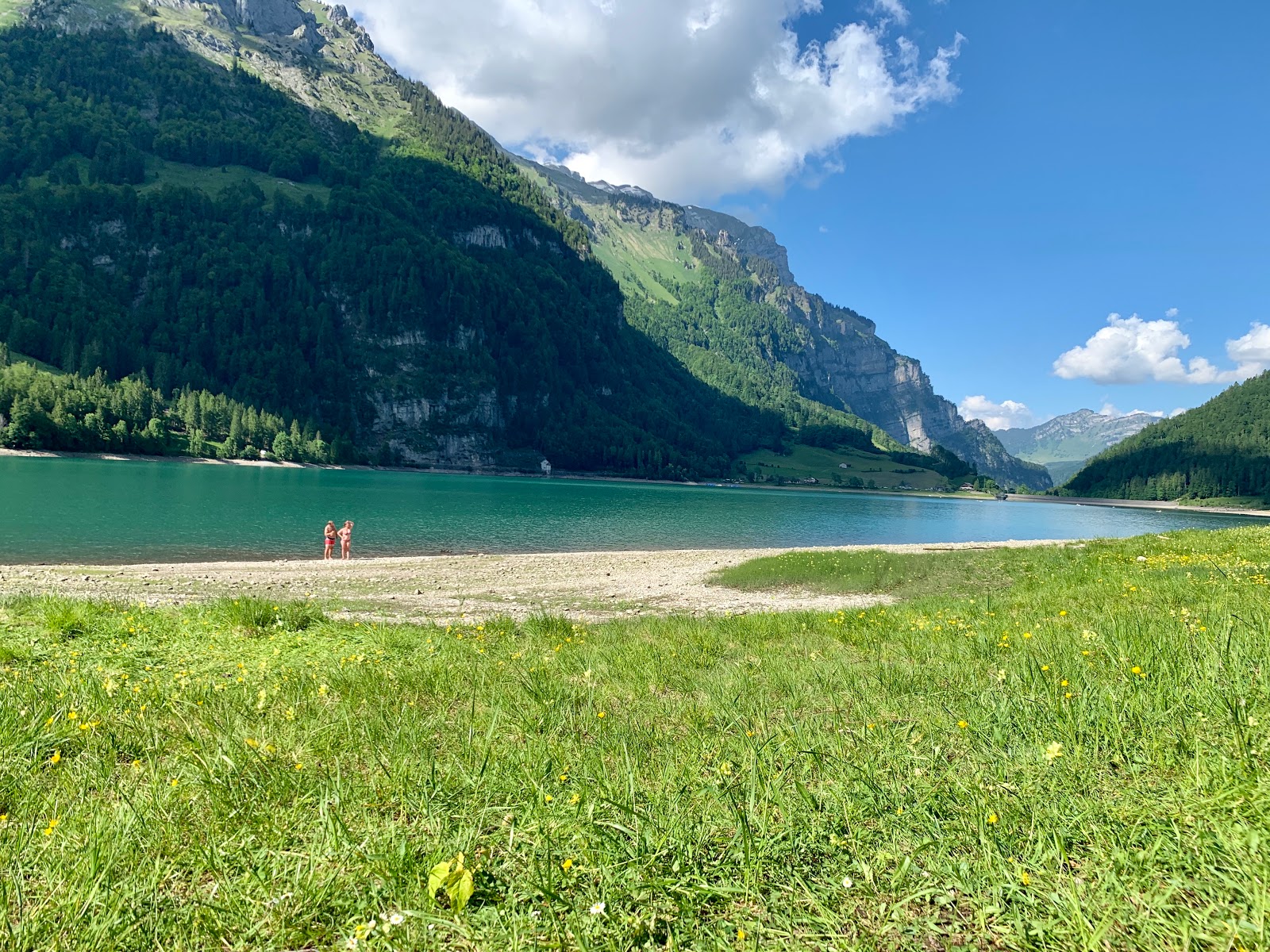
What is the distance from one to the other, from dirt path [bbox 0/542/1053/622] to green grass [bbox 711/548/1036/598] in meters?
1.74

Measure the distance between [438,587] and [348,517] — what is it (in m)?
40.1

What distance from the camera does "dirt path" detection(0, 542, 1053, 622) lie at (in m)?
21.2

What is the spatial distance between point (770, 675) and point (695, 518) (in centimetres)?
7597

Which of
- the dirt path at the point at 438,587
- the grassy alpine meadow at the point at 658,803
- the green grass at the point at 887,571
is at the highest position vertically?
the grassy alpine meadow at the point at 658,803

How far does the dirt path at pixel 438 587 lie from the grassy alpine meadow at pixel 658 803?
12.1 meters

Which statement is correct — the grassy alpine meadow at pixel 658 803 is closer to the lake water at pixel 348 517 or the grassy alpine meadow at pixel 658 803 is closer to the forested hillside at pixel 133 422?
the lake water at pixel 348 517

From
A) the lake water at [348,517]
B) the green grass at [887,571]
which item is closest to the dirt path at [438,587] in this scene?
the green grass at [887,571]

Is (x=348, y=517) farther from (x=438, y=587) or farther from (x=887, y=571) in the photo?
(x=887, y=571)

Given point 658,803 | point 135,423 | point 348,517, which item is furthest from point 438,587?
point 135,423

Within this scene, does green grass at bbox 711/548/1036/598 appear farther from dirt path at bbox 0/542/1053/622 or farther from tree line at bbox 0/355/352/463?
tree line at bbox 0/355/352/463

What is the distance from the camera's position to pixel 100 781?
169 inches

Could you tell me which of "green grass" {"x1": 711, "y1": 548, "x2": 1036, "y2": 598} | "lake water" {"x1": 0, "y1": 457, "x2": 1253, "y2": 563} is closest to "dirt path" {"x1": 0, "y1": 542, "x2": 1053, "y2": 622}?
"green grass" {"x1": 711, "y1": 548, "x2": 1036, "y2": 598}

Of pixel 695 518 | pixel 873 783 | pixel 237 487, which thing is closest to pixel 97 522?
pixel 237 487

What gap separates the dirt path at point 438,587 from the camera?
21250mm
